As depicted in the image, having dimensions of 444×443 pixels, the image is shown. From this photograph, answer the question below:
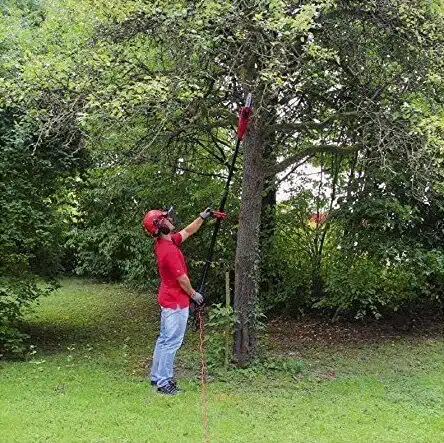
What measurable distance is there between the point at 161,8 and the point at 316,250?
522cm

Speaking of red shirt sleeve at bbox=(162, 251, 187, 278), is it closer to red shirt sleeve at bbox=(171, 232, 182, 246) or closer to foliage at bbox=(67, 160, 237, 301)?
red shirt sleeve at bbox=(171, 232, 182, 246)

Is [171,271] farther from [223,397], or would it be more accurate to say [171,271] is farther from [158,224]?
[223,397]

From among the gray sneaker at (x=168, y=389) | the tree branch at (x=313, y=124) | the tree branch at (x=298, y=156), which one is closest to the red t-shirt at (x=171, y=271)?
the gray sneaker at (x=168, y=389)

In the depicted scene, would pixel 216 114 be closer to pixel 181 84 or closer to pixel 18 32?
pixel 181 84

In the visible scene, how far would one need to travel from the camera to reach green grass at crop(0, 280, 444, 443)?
5113 mm

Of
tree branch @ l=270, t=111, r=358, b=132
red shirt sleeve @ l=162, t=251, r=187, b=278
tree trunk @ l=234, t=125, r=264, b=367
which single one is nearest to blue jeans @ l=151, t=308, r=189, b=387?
red shirt sleeve @ l=162, t=251, r=187, b=278

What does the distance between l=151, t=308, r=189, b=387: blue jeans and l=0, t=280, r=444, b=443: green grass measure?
0.21 metres

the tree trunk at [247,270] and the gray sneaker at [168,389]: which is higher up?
the tree trunk at [247,270]

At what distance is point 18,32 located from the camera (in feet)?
28.2

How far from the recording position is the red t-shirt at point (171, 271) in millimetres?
6000

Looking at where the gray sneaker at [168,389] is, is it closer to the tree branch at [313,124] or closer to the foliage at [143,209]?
the tree branch at [313,124]

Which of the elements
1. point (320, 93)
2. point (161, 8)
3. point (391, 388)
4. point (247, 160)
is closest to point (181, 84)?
point (161, 8)

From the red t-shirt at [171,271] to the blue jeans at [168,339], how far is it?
77 mm

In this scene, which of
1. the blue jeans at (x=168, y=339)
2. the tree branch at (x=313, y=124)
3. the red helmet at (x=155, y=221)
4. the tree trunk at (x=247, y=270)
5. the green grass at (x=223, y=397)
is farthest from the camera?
the tree branch at (x=313, y=124)
